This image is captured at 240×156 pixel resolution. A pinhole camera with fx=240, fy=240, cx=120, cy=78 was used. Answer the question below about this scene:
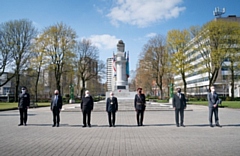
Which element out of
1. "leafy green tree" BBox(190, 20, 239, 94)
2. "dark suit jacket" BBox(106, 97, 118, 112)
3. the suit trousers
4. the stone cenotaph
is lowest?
the suit trousers

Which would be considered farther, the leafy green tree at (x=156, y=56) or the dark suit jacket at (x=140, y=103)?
the leafy green tree at (x=156, y=56)

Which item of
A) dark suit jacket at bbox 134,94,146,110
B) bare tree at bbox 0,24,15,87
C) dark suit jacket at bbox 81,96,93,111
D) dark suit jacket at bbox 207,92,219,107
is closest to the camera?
dark suit jacket at bbox 207,92,219,107

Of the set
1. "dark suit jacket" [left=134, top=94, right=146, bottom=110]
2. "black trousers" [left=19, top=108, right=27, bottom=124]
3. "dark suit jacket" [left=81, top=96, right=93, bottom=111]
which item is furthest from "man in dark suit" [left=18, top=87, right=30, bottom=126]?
"dark suit jacket" [left=134, top=94, right=146, bottom=110]

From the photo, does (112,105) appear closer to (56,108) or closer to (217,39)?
(56,108)

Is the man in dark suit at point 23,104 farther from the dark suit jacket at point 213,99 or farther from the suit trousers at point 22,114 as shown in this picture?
the dark suit jacket at point 213,99

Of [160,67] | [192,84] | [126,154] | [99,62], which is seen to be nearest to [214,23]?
[160,67]

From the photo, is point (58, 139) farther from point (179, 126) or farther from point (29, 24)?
point (29, 24)

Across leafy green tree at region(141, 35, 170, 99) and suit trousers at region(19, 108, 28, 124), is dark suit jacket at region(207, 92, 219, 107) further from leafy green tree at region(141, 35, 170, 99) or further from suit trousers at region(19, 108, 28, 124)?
leafy green tree at region(141, 35, 170, 99)

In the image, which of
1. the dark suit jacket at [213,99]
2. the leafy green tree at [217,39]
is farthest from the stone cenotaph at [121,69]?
the dark suit jacket at [213,99]

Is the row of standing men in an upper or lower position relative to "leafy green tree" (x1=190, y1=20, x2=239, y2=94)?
lower

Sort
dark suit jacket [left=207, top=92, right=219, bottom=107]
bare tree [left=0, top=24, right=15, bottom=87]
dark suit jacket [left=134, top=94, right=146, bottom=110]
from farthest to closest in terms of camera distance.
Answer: bare tree [left=0, top=24, right=15, bottom=87] → dark suit jacket [left=134, top=94, right=146, bottom=110] → dark suit jacket [left=207, top=92, right=219, bottom=107]

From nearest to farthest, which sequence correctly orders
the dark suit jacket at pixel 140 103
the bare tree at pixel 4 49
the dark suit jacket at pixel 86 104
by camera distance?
Answer: the dark suit jacket at pixel 86 104 → the dark suit jacket at pixel 140 103 → the bare tree at pixel 4 49

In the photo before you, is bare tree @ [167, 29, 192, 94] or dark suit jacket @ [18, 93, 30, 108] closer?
dark suit jacket @ [18, 93, 30, 108]

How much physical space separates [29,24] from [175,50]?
1082 inches
